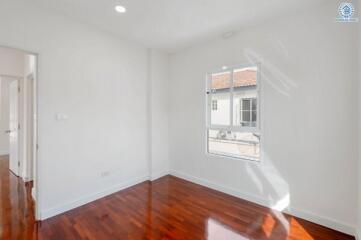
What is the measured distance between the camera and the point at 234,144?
3.35 meters

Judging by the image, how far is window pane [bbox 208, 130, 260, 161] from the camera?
10.1ft

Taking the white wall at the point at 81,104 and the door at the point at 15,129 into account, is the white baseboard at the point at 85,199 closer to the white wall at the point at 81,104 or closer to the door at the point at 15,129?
the white wall at the point at 81,104

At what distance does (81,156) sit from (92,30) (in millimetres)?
2073

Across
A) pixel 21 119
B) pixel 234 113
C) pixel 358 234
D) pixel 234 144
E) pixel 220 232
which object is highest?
pixel 234 113

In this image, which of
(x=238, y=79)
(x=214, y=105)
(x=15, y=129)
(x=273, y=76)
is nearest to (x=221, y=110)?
(x=214, y=105)

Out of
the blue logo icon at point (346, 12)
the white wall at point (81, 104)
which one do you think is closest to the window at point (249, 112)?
the blue logo icon at point (346, 12)

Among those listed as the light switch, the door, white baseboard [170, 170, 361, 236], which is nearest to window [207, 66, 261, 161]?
white baseboard [170, 170, 361, 236]

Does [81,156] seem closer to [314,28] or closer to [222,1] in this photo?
[222,1]

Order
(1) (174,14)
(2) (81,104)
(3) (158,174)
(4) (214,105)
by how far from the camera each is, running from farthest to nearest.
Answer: (3) (158,174) → (4) (214,105) → (2) (81,104) → (1) (174,14)

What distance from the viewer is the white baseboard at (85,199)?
8.41 feet

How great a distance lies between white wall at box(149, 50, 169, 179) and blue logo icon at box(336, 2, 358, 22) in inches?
120

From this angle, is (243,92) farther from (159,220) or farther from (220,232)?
(159,220)

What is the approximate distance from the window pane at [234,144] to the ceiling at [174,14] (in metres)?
1.82

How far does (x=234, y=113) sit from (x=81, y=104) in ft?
8.44
